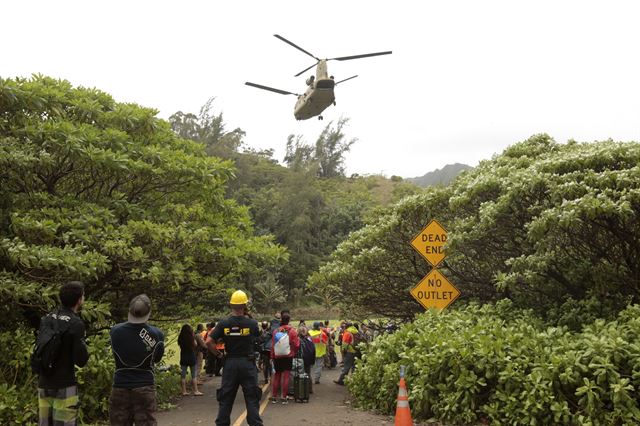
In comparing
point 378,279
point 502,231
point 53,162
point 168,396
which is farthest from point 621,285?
point 53,162

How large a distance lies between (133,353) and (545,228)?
603 centimetres

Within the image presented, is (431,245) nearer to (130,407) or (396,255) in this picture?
(396,255)

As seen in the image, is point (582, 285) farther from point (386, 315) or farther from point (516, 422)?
point (386, 315)

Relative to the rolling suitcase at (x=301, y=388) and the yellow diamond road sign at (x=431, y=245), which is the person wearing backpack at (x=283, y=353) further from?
the yellow diamond road sign at (x=431, y=245)

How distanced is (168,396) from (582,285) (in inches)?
320

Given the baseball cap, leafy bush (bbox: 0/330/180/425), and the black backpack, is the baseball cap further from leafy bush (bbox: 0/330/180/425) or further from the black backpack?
leafy bush (bbox: 0/330/180/425)

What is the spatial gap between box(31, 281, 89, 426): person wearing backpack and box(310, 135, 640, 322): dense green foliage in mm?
6384

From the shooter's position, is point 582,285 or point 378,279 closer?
point 582,285

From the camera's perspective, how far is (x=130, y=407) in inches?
225

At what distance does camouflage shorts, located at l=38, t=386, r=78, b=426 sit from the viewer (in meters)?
5.81

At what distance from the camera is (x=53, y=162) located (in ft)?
32.7

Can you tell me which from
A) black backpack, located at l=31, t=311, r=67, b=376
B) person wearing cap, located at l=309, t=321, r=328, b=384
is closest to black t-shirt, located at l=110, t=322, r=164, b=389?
black backpack, located at l=31, t=311, r=67, b=376

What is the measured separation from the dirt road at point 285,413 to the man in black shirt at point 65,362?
3705mm

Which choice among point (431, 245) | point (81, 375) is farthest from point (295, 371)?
point (81, 375)
